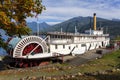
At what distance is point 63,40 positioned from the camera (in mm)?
55438

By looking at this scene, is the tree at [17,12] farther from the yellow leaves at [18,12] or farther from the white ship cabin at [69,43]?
the white ship cabin at [69,43]

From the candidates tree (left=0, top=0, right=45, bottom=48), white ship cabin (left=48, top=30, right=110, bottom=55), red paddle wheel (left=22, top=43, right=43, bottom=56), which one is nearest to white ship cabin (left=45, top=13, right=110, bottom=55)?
white ship cabin (left=48, top=30, right=110, bottom=55)

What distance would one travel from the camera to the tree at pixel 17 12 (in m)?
27.8

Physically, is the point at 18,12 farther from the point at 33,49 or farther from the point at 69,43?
the point at 69,43

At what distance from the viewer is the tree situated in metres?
27.8

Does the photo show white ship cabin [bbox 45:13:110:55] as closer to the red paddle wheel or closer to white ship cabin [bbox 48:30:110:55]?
white ship cabin [bbox 48:30:110:55]

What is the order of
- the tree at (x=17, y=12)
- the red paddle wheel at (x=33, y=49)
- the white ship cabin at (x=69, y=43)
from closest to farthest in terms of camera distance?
1. the tree at (x=17, y=12)
2. the red paddle wheel at (x=33, y=49)
3. the white ship cabin at (x=69, y=43)

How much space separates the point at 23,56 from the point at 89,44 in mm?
21026

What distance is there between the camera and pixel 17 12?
29438 millimetres

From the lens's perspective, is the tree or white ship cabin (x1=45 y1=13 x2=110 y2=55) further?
white ship cabin (x1=45 y1=13 x2=110 y2=55)

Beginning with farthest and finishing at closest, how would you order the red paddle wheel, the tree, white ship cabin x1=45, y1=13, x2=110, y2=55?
1. white ship cabin x1=45, y1=13, x2=110, y2=55
2. the red paddle wheel
3. the tree

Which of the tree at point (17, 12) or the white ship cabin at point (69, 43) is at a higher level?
the tree at point (17, 12)

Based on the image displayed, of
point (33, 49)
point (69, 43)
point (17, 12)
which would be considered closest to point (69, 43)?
point (69, 43)

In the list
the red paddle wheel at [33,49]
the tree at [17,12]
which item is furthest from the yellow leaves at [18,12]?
the red paddle wheel at [33,49]
